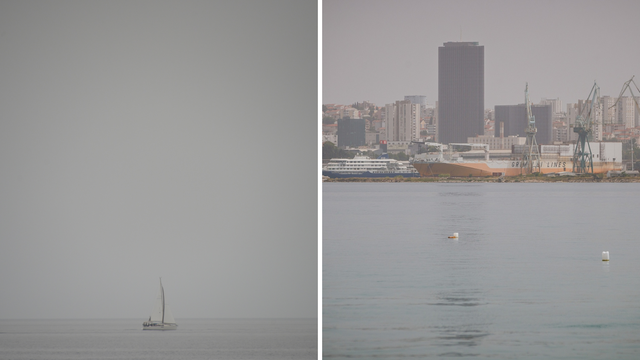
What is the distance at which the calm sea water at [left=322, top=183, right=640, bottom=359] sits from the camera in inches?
130

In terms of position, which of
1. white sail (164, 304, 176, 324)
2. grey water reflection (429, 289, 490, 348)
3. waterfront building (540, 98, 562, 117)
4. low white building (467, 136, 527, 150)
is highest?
waterfront building (540, 98, 562, 117)

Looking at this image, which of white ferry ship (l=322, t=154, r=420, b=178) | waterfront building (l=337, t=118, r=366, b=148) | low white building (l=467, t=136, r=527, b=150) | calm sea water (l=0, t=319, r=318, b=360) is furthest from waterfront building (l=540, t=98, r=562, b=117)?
calm sea water (l=0, t=319, r=318, b=360)

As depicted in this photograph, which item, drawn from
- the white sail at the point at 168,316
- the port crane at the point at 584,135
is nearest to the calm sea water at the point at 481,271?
the port crane at the point at 584,135

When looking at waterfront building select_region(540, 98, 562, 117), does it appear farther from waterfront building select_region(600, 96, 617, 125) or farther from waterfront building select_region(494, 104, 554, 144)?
waterfront building select_region(600, 96, 617, 125)

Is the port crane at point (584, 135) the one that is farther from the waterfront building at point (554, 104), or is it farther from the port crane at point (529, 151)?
the port crane at point (529, 151)

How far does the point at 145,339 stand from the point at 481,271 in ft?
9.83

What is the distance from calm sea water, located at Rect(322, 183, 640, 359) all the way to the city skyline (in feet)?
1.91

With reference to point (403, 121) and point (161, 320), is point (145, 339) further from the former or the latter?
point (403, 121)

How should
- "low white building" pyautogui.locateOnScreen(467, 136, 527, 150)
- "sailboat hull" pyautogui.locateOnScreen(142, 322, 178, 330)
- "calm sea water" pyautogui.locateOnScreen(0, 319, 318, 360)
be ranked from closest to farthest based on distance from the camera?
"low white building" pyautogui.locateOnScreen(467, 136, 527, 150)
"calm sea water" pyautogui.locateOnScreen(0, 319, 318, 360)
"sailboat hull" pyautogui.locateOnScreen(142, 322, 178, 330)

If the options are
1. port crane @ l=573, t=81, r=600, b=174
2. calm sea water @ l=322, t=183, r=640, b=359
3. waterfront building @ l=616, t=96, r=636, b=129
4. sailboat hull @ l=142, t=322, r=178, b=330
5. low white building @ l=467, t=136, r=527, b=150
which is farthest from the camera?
sailboat hull @ l=142, t=322, r=178, b=330

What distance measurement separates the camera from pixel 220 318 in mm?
4898

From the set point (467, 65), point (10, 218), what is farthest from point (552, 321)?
point (10, 218)

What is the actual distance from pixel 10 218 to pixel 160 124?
4.88ft

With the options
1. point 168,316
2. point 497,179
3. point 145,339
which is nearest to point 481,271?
point 497,179
